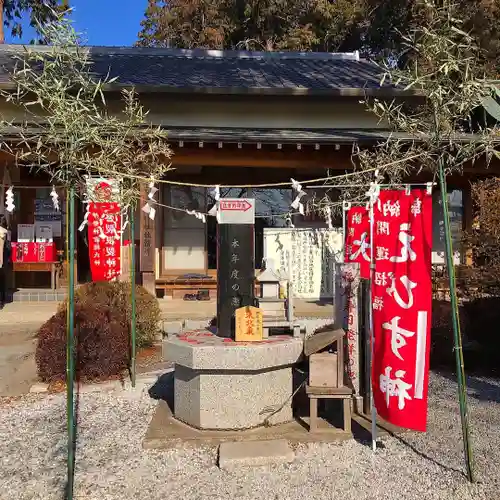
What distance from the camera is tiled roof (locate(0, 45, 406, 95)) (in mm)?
11203

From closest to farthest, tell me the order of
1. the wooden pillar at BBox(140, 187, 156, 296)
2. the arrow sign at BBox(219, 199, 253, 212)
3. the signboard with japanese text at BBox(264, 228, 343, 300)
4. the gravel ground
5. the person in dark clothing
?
the gravel ground, the arrow sign at BBox(219, 199, 253, 212), the signboard with japanese text at BBox(264, 228, 343, 300), the wooden pillar at BBox(140, 187, 156, 296), the person in dark clothing

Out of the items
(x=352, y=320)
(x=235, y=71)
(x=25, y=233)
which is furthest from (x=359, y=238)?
(x=235, y=71)

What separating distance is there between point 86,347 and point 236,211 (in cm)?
267

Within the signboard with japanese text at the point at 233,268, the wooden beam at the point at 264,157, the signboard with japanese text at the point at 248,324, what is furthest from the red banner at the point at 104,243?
the signboard with japanese text at the point at 248,324

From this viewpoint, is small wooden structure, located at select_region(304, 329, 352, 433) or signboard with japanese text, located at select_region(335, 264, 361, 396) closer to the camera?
small wooden structure, located at select_region(304, 329, 352, 433)

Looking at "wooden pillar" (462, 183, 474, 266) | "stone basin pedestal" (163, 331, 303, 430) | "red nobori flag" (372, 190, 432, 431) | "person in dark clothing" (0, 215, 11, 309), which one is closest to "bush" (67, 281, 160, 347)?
"stone basin pedestal" (163, 331, 303, 430)

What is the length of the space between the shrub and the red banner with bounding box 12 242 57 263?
16.4 ft

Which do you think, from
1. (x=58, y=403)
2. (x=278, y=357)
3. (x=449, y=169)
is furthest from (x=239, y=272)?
(x=58, y=403)

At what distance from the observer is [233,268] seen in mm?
4895

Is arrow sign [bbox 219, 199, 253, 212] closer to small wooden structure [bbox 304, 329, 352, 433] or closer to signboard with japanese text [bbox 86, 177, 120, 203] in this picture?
signboard with japanese text [bbox 86, 177, 120, 203]

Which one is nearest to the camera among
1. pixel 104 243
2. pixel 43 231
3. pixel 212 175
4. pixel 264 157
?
pixel 104 243

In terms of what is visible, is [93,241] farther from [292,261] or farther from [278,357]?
[278,357]

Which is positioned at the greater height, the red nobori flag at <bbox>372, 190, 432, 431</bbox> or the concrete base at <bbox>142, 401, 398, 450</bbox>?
A: the red nobori flag at <bbox>372, 190, 432, 431</bbox>

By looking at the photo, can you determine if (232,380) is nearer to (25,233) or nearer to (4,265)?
(4,265)
